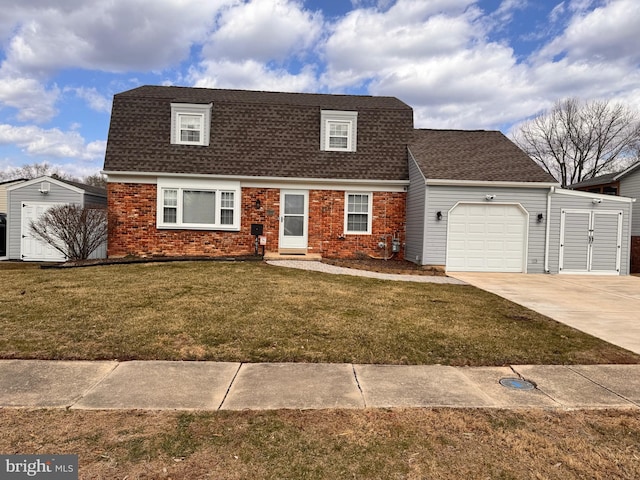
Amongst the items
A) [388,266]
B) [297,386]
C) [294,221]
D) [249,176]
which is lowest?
[297,386]

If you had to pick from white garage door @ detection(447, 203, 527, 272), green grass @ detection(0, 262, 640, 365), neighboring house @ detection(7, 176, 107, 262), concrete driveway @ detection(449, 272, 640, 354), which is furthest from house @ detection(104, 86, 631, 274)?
green grass @ detection(0, 262, 640, 365)

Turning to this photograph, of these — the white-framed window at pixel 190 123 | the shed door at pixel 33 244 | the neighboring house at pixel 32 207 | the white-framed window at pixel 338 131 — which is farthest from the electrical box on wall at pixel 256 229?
the shed door at pixel 33 244

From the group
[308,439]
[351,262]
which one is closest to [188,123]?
[351,262]

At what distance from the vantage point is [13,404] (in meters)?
3.47

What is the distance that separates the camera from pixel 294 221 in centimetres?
1520

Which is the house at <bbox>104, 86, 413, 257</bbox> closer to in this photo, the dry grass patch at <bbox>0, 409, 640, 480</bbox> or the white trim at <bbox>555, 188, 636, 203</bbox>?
the white trim at <bbox>555, 188, 636, 203</bbox>

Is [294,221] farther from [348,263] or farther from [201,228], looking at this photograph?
[201,228]

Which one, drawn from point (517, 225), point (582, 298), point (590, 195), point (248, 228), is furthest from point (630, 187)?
point (248, 228)

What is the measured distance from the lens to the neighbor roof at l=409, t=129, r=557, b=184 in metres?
13.6

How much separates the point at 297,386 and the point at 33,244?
1506 cm

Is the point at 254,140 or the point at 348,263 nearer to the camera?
the point at 348,263

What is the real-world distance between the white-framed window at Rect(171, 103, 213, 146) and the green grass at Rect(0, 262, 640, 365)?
727 cm

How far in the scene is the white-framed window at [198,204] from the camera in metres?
14.6

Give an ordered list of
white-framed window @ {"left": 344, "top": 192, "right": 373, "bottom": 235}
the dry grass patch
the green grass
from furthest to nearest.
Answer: white-framed window @ {"left": 344, "top": 192, "right": 373, "bottom": 235}
the green grass
the dry grass patch
